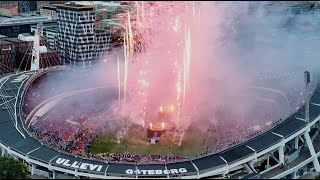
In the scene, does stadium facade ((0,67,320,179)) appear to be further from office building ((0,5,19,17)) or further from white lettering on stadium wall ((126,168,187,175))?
office building ((0,5,19,17))

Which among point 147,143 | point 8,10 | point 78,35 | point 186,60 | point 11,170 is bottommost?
point 147,143

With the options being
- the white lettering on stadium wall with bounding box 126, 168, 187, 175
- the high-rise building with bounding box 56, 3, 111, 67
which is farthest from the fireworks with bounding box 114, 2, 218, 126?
the white lettering on stadium wall with bounding box 126, 168, 187, 175

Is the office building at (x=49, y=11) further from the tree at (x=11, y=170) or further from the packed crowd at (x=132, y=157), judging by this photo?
the tree at (x=11, y=170)

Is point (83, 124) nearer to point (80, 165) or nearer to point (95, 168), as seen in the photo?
point (80, 165)

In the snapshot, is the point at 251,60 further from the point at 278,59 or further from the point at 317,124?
the point at 317,124

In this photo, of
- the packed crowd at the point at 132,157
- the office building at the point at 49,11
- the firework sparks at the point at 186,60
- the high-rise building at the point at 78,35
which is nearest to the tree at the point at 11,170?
the packed crowd at the point at 132,157

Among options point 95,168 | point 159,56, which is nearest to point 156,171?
point 95,168
